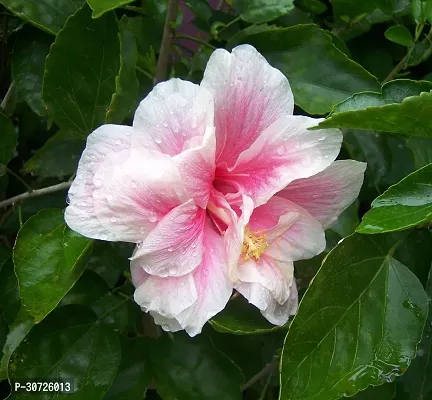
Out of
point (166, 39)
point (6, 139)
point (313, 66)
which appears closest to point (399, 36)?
point (313, 66)

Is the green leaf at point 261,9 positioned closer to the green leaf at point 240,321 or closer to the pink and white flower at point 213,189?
the pink and white flower at point 213,189

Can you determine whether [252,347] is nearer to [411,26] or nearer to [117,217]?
[117,217]

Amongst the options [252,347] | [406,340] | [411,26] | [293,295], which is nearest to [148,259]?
[293,295]

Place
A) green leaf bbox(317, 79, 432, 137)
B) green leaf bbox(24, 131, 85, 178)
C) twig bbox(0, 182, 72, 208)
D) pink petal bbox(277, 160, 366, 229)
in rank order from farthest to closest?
green leaf bbox(24, 131, 85, 178)
twig bbox(0, 182, 72, 208)
pink petal bbox(277, 160, 366, 229)
green leaf bbox(317, 79, 432, 137)

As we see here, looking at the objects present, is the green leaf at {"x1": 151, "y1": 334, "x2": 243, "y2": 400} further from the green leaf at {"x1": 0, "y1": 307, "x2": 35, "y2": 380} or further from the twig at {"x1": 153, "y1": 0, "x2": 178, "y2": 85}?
the twig at {"x1": 153, "y1": 0, "x2": 178, "y2": 85}

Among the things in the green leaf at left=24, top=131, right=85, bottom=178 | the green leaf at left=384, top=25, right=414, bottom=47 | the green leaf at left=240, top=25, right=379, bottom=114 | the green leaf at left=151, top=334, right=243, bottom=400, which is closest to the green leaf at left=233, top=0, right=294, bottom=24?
the green leaf at left=240, top=25, right=379, bottom=114

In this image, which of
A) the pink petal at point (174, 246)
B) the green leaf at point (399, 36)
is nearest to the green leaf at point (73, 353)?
the pink petal at point (174, 246)
